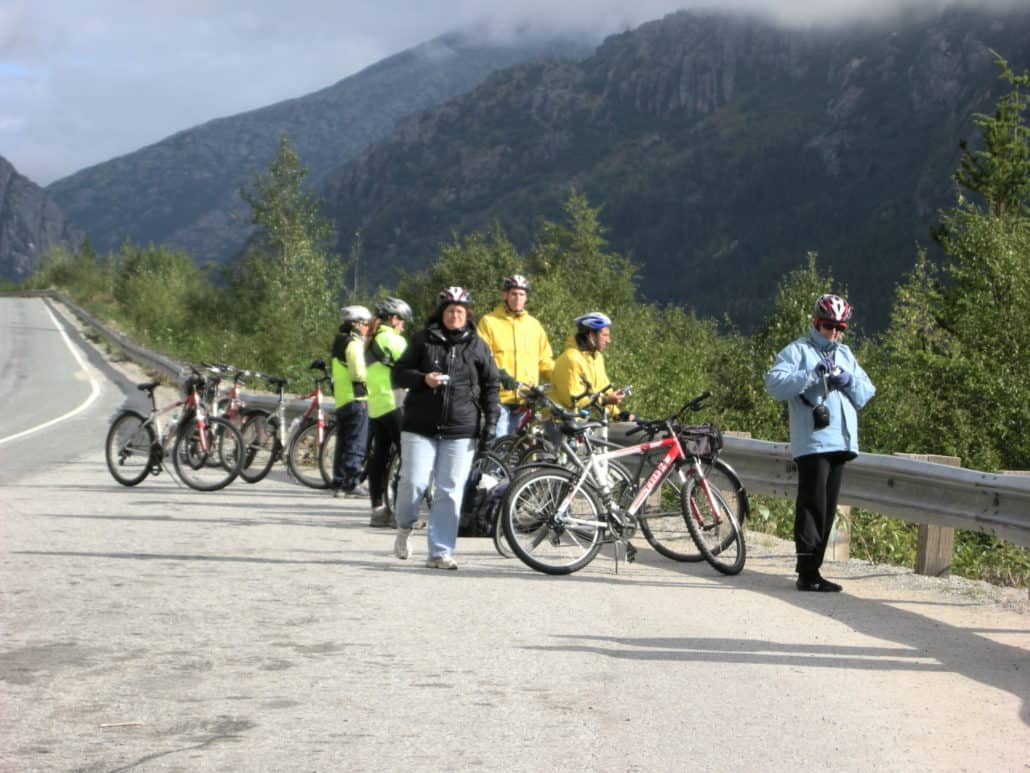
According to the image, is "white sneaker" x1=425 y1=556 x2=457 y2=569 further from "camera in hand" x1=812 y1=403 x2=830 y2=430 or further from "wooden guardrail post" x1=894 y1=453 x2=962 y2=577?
"wooden guardrail post" x1=894 y1=453 x2=962 y2=577

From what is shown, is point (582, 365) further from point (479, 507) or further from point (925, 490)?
point (925, 490)

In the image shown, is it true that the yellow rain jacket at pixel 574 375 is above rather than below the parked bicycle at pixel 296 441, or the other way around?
above

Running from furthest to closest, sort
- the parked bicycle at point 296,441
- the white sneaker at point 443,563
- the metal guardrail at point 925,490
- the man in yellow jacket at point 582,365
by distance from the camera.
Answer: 1. the parked bicycle at point 296,441
2. the man in yellow jacket at point 582,365
3. the white sneaker at point 443,563
4. the metal guardrail at point 925,490

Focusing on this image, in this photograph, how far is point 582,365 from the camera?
→ 1081 centimetres

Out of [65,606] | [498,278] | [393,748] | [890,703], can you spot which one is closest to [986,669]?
[890,703]

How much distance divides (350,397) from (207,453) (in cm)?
169

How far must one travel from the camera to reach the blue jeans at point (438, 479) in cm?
923

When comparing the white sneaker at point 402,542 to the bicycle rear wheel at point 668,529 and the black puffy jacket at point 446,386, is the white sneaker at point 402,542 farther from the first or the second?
the bicycle rear wheel at point 668,529

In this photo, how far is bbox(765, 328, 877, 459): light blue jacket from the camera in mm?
8633

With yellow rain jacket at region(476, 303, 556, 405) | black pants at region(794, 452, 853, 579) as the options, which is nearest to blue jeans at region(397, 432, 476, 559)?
yellow rain jacket at region(476, 303, 556, 405)

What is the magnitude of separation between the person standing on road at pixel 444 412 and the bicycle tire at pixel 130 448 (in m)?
5.82

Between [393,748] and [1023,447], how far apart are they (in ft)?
77.8

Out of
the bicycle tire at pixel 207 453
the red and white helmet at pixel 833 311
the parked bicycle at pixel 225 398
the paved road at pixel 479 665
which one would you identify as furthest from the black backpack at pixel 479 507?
the parked bicycle at pixel 225 398

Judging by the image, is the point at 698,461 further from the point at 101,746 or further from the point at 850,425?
the point at 101,746
